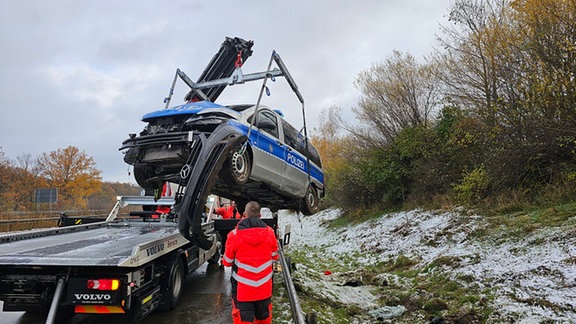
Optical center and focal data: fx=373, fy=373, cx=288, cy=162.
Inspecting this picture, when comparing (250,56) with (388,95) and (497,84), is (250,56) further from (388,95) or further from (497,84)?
(388,95)

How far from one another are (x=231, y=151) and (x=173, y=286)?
2.12 meters

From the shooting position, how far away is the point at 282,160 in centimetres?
684

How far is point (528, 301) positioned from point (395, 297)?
7.22 feet

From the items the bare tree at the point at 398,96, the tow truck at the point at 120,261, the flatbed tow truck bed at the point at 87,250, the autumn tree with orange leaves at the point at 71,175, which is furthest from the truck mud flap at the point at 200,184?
the autumn tree with orange leaves at the point at 71,175

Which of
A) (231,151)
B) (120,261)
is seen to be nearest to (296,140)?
(231,151)

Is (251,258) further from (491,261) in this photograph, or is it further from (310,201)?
(491,261)

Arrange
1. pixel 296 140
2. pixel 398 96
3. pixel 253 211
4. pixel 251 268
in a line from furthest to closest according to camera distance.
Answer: pixel 398 96 → pixel 296 140 → pixel 253 211 → pixel 251 268

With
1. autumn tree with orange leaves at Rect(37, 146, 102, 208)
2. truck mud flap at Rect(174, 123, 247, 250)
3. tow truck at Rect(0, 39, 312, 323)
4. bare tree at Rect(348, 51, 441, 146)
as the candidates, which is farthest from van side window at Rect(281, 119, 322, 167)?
autumn tree with orange leaves at Rect(37, 146, 102, 208)

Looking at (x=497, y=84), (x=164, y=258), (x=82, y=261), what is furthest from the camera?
(x=497, y=84)

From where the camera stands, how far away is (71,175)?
48.5 m

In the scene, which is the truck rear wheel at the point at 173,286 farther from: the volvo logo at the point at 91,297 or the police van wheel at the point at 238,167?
the police van wheel at the point at 238,167

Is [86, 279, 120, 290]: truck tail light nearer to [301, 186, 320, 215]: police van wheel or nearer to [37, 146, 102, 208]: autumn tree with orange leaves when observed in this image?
[301, 186, 320, 215]: police van wheel

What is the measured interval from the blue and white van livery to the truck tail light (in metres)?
1.47

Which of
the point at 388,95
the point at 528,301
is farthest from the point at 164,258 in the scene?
the point at 388,95
